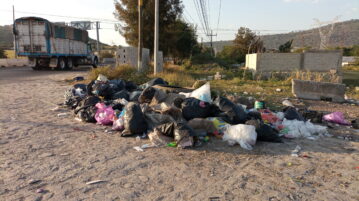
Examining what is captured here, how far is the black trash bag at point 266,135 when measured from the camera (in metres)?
4.17

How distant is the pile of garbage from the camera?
4.02 m

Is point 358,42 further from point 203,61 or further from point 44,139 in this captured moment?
point 44,139

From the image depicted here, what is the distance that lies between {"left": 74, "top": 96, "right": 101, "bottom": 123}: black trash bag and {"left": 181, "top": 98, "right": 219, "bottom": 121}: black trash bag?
181 cm

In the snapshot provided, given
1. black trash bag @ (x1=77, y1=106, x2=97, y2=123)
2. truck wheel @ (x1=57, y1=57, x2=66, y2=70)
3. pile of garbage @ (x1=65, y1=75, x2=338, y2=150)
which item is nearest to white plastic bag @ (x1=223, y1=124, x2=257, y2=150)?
pile of garbage @ (x1=65, y1=75, x2=338, y2=150)

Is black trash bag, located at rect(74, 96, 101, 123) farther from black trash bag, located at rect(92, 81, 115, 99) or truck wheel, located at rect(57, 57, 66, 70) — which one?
truck wheel, located at rect(57, 57, 66, 70)

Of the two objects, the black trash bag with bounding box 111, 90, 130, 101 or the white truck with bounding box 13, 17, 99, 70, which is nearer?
the black trash bag with bounding box 111, 90, 130, 101

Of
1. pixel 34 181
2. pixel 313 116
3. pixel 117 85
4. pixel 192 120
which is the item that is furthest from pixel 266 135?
pixel 117 85

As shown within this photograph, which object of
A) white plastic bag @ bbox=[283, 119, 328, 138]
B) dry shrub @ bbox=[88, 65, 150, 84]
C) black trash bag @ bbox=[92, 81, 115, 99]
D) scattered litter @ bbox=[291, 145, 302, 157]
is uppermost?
dry shrub @ bbox=[88, 65, 150, 84]

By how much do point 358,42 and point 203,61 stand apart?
5784 cm

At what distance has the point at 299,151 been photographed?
388 centimetres

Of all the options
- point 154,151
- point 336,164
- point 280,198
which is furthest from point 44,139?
point 336,164

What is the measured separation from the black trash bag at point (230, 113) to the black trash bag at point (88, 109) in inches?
95.0

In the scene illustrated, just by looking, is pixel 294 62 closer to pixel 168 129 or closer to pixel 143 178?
pixel 168 129

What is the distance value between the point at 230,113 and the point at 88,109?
2.79m
